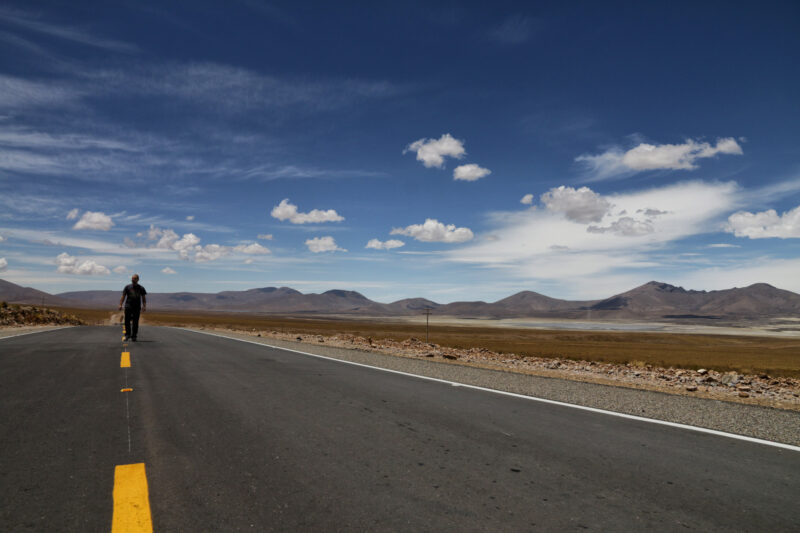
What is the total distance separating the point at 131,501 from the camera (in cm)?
308

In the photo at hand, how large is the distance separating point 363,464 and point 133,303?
13.4 meters

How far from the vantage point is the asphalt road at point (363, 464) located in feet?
9.91

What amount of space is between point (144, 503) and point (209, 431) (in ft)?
5.69

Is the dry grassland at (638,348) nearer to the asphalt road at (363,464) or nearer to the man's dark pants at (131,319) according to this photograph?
the man's dark pants at (131,319)

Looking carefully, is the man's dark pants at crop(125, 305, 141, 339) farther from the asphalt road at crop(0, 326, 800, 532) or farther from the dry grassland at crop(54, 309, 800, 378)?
the dry grassland at crop(54, 309, 800, 378)

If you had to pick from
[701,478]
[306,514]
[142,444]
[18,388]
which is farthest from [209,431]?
[701,478]

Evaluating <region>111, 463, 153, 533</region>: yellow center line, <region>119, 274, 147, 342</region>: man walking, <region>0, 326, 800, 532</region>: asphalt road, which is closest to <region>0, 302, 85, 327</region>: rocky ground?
<region>119, 274, 147, 342</region>: man walking

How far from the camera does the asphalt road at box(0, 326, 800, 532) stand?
119 inches

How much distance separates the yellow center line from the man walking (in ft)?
40.4

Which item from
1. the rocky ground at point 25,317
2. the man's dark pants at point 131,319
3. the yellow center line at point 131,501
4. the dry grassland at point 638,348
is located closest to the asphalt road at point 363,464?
the yellow center line at point 131,501

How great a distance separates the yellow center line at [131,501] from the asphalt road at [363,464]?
0.18 ft

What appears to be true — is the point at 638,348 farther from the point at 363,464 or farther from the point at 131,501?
the point at 131,501

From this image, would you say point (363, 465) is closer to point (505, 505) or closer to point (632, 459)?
point (505, 505)

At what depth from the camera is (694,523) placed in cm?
307
